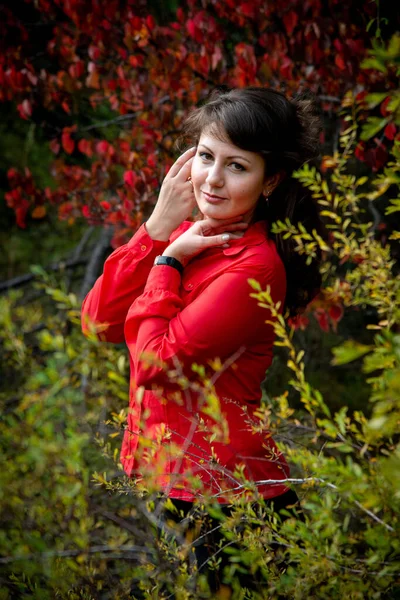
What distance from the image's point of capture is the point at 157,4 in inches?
169

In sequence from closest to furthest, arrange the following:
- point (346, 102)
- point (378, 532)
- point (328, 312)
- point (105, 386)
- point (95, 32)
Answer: point (378, 532) < point (105, 386) < point (346, 102) < point (328, 312) < point (95, 32)

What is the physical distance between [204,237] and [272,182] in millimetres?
328

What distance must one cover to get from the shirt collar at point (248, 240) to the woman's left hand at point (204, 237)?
0.07 feet

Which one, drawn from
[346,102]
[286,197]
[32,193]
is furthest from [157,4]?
[286,197]

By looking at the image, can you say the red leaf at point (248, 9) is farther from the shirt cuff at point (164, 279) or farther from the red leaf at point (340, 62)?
the shirt cuff at point (164, 279)

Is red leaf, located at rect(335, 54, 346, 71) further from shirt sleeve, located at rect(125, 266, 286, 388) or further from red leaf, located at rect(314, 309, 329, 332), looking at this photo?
shirt sleeve, located at rect(125, 266, 286, 388)

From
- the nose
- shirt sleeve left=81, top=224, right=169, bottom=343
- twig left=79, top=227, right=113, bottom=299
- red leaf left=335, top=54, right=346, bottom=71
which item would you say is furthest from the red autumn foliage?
shirt sleeve left=81, top=224, right=169, bottom=343

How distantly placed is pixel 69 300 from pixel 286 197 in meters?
0.93

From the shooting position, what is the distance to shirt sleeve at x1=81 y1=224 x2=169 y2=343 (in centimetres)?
210

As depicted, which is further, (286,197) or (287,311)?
(287,311)

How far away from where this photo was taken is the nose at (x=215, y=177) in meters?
1.98

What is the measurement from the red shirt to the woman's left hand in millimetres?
37

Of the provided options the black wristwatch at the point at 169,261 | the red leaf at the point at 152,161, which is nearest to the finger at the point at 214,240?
the black wristwatch at the point at 169,261

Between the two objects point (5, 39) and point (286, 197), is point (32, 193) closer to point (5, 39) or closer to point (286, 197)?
point (5, 39)
